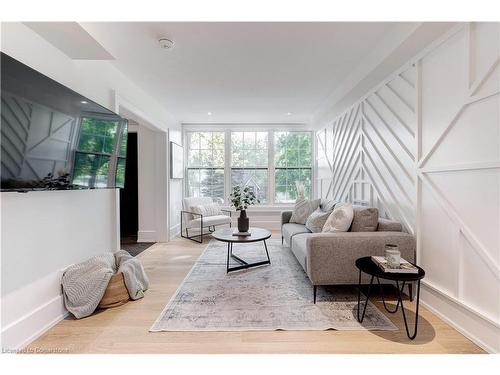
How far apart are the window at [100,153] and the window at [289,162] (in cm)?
369

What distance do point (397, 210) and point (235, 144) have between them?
380cm

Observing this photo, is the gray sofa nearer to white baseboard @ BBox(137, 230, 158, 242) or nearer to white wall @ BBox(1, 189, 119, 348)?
white wall @ BBox(1, 189, 119, 348)

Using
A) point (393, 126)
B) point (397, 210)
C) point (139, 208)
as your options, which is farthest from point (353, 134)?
point (139, 208)

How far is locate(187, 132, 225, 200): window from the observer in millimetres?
Result: 5543

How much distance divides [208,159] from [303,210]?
2.67 metres

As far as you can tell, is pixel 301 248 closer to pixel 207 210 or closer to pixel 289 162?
pixel 207 210

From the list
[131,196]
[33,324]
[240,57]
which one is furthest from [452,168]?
[131,196]

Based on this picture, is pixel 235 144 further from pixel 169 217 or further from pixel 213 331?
pixel 213 331

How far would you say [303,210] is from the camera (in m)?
3.92

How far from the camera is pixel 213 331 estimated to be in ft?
5.81

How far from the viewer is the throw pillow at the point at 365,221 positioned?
2.46 meters

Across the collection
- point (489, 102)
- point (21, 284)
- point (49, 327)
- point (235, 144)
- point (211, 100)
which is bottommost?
point (49, 327)

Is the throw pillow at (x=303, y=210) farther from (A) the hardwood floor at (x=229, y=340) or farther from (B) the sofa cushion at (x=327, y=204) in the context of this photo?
(A) the hardwood floor at (x=229, y=340)

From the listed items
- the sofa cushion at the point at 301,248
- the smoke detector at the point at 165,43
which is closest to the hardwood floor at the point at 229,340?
the sofa cushion at the point at 301,248
